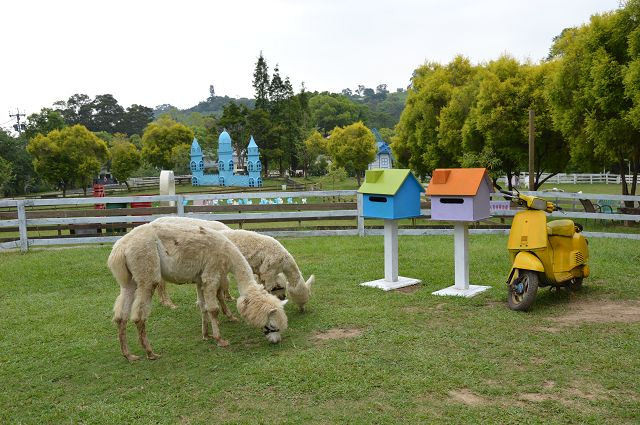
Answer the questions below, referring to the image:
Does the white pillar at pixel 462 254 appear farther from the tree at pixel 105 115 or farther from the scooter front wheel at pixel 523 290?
the tree at pixel 105 115

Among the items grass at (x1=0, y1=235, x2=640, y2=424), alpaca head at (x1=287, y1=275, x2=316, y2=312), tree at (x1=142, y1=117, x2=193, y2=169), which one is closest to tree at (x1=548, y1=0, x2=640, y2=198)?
grass at (x1=0, y1=235, x2=640, y2=424)

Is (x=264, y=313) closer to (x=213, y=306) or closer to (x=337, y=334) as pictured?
(x=213, y=306)

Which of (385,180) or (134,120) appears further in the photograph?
(134,120)

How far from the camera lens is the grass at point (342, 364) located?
3.93m

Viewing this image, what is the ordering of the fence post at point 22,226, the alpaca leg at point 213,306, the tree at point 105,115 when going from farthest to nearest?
the tree at point 105,115 → the fence post at point 22,226 → the alpaca leg at point 213,306

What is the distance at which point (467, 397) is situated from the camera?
13.3 ft

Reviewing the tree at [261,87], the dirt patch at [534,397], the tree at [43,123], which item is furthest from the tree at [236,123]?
the dirt patch at [534,397]

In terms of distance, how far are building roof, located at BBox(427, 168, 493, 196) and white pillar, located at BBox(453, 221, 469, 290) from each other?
54cm

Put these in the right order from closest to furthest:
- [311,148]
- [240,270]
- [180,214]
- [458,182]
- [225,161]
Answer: [240,270]
[458,182]
[180,214]
[225,161]
[311,148]

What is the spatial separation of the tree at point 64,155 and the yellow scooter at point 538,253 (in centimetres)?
3731

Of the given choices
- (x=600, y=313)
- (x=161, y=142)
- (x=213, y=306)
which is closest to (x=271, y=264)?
(x=213, y=306)

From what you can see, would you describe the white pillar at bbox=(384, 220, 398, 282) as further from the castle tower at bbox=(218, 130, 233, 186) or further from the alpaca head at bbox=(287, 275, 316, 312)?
the castle tower at bbox=(218, 130, 233, 186)

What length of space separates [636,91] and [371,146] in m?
31.7

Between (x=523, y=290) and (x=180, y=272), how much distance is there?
13.8 feet
